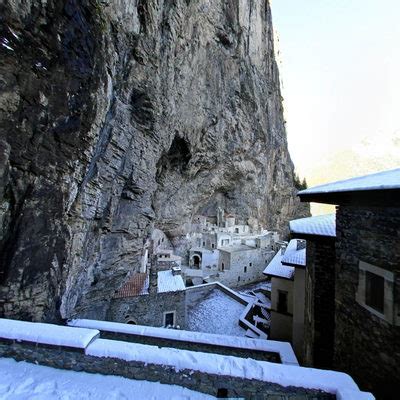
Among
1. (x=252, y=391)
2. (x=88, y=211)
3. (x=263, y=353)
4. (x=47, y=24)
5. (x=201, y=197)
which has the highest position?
(x=47, y=24)

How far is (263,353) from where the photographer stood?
6.09 metres

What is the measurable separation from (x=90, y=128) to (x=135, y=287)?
1024 centimetres

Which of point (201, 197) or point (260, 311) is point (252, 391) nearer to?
point (260, 311)

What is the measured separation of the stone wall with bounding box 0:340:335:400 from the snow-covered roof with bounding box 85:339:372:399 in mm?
56

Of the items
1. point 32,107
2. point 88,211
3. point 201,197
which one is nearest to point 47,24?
point 32,107

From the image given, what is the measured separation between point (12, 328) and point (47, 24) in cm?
751

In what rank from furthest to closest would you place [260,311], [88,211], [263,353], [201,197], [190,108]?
[201,197] < [190,108] < [260,311] < [88,211] < [263,353]

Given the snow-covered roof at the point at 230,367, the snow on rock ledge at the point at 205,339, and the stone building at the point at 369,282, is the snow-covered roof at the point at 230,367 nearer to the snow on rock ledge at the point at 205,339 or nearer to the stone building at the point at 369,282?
the stone building at the point at 369,282

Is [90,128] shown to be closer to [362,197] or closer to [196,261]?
[362,197]

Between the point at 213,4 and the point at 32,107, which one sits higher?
the point at 213,4

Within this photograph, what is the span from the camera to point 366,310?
14.0 feet

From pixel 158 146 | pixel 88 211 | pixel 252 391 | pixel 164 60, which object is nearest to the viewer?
pixel 252 391

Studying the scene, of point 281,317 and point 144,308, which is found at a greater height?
point 281,317

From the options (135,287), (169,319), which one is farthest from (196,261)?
(135,287)
